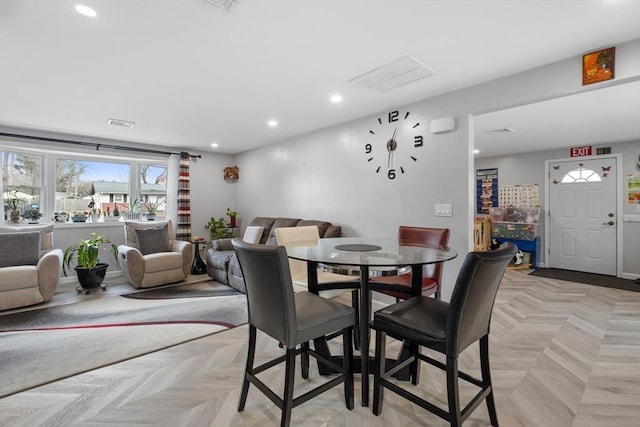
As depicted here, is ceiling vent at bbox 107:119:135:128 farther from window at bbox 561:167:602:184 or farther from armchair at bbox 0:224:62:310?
→ window at bbox 561:167:602:184

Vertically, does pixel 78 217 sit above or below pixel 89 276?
above

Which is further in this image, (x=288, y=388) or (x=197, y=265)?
(x=197, y=265)

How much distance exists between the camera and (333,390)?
192 centimetres

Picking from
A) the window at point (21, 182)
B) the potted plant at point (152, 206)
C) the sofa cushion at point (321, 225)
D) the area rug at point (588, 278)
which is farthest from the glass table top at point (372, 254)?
the window at point (21, 182)

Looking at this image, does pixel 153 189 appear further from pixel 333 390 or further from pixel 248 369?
pixel 333 390

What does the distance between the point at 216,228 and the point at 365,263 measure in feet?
15.5

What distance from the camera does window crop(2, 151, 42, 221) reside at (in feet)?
13.9

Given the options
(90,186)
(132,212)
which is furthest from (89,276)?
(90,186)

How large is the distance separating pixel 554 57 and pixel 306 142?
3044 mm

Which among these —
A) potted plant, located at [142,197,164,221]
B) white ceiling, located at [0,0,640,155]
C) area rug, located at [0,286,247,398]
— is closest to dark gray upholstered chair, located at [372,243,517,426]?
white ceiling, located at [0,0,640,155]

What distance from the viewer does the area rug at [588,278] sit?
4395mm

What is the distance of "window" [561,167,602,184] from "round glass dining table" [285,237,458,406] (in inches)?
192

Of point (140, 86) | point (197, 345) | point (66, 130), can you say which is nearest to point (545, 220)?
point (197, 345)

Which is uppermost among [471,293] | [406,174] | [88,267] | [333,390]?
[406,174]
